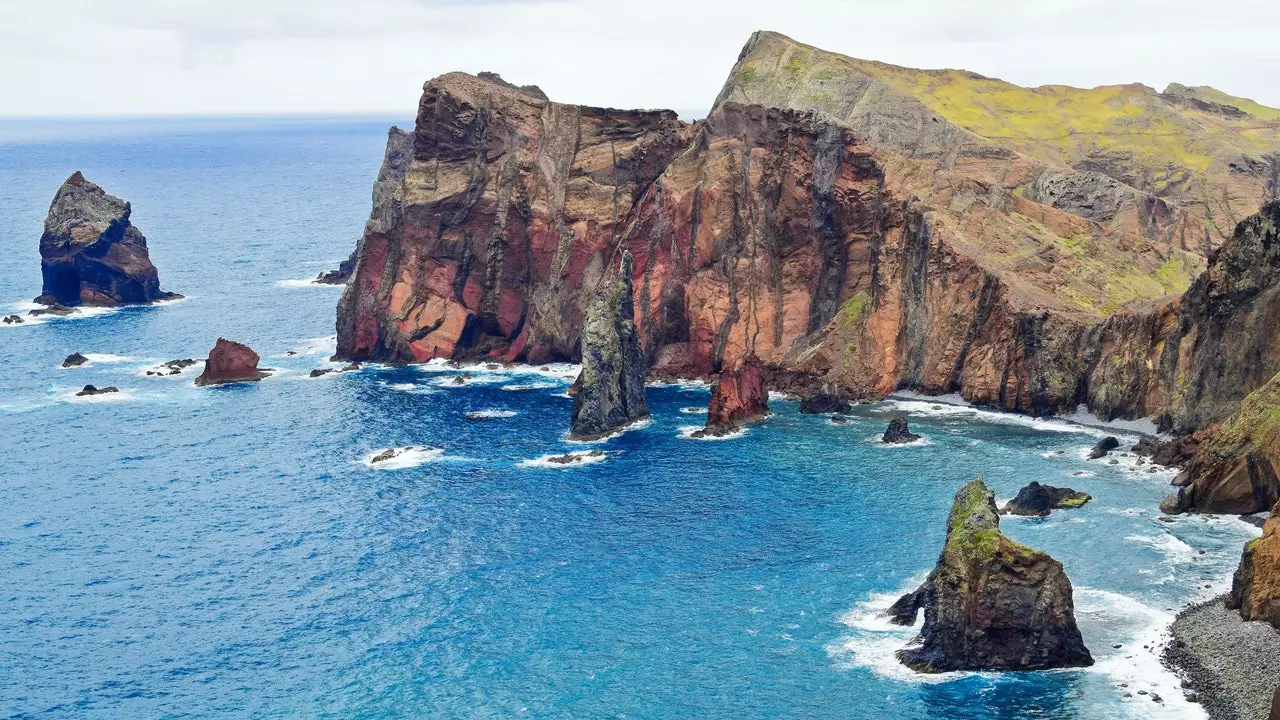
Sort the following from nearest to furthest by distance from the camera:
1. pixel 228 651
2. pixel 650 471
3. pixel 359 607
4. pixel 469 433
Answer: pixel 228 651, pixel 359 607, pixel 650 471, pixel 469 433

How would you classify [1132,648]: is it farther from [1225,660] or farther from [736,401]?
[736,401]

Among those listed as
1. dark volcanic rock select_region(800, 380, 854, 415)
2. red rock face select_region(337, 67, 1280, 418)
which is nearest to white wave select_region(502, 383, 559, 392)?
red rock face select_region(337, 67, 1280, 418)

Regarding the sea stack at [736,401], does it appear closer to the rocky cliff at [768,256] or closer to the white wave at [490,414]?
the rocky cliff at [768,256]

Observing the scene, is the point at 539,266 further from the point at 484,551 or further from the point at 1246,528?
the point at 1246,528

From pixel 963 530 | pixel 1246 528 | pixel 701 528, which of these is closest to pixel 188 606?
pixel 701 528

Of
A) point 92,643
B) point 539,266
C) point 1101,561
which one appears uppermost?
point 539,266

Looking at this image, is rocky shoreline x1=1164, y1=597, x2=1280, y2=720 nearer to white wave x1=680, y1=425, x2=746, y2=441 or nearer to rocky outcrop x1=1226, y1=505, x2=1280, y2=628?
rocky outcrop x1=1226, y1=505, x2=1280, y2=628
